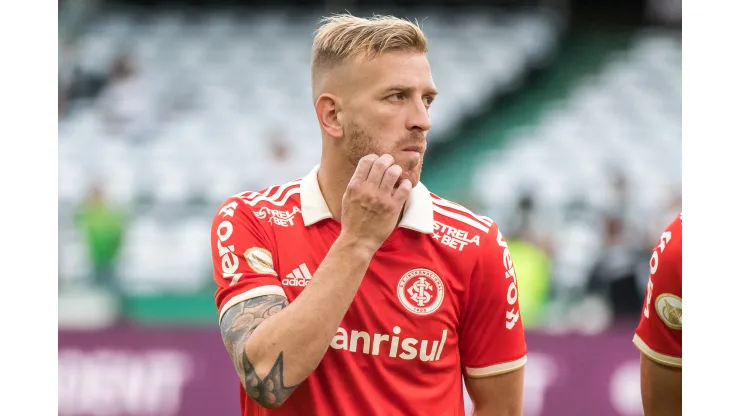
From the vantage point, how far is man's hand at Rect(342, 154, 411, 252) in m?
2.69

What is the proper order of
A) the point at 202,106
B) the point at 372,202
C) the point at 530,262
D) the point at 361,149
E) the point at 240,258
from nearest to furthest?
the point at 372,202, the point at 240,258, the point at 361,149, the point at 530,262, the point at 202,106

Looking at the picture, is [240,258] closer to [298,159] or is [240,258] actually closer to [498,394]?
[498,394]

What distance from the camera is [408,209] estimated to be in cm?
304

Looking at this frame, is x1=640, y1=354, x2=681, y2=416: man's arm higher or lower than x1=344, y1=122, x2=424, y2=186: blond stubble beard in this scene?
lower

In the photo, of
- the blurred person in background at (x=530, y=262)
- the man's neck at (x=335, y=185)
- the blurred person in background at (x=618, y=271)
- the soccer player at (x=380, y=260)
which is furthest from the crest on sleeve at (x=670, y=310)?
the blurred person in background at (x=618, y=271)

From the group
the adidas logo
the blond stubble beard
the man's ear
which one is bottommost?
the adidas logo

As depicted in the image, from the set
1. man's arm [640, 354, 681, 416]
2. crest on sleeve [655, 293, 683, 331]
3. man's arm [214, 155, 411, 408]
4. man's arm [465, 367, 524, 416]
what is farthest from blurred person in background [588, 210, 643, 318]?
man's arm [214, 155, 411, 408]

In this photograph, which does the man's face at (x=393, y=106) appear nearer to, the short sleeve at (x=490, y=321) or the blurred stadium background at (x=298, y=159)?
the short sleeve at (x=490, y=321)

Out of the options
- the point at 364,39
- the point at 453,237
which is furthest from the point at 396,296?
the point at 364,39

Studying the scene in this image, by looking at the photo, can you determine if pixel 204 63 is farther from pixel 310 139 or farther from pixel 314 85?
pixel 314 85

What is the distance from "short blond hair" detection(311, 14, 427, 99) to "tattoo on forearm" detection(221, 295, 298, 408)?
2.64 feet

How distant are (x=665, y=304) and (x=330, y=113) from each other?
126 cm

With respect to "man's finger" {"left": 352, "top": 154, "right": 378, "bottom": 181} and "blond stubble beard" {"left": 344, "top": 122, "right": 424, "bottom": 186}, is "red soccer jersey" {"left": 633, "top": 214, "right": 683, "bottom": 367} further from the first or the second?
"man's finger" {"left": 352, "top": 154, "right": 378, "bottom": 181}

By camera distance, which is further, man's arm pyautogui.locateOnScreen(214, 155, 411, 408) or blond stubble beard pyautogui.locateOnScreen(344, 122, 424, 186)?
blond stubble beard pyautogui.locateOnScreen(344, 122, 424, 186)
